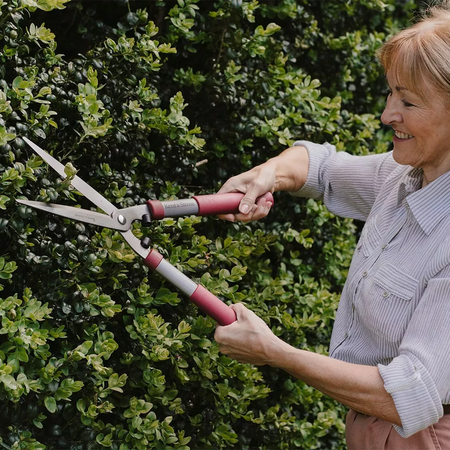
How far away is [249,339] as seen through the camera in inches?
91.7

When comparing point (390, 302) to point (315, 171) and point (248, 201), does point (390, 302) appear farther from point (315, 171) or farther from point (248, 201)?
point (315, 171)

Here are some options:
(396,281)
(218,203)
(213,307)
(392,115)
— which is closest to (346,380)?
(396,281)

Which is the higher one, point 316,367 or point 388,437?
point 316,367

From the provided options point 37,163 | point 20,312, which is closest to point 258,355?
point 20,312

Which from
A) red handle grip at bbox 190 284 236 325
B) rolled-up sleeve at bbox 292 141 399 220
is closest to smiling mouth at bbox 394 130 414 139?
rolled-up sleeve at bbox 292 141 399 220

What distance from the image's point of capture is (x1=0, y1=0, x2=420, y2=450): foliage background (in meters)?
2.33

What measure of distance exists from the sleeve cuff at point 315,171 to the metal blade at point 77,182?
2.91ft

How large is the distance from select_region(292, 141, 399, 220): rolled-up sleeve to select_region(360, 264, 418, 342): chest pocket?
Answer: 0.56 meters

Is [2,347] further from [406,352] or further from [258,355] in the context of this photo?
[406,352]

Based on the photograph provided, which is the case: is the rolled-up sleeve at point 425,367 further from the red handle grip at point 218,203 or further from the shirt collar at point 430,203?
the red handle grip at point 218,203

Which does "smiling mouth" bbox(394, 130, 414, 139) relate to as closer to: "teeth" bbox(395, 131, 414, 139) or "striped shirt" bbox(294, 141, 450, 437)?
"teeth" bbox(395, 131, 414, 139)

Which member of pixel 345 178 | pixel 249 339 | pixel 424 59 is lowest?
pixel 249 339

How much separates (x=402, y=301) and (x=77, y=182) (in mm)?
1072

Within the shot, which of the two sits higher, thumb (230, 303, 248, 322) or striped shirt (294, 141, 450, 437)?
striped shirt (294, 141, 450, 437)
